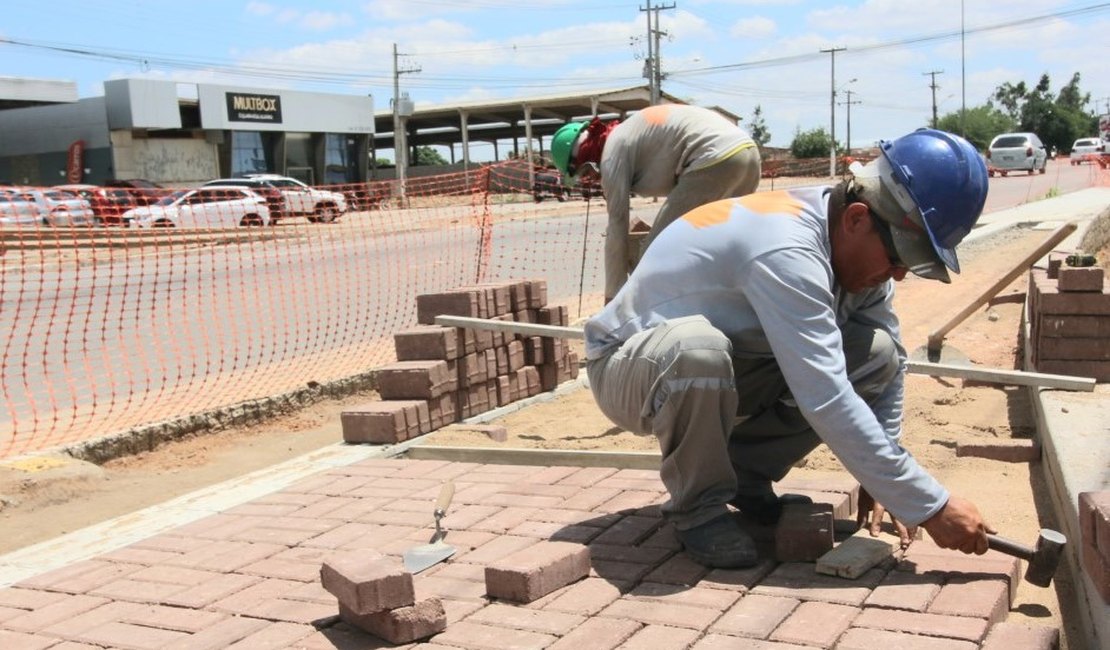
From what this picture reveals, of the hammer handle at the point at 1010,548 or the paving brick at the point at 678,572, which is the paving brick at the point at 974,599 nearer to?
the hammer handle at the point at 1010,548

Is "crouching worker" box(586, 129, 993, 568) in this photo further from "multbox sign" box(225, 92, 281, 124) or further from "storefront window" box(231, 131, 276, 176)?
"storefront window" box(231, 131, 276, 176)

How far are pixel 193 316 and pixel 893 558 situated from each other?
856 cm

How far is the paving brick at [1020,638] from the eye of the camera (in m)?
2.52

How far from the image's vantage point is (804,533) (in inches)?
124

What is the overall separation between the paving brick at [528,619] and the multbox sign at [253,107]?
3815 cm

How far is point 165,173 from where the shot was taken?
37.1m

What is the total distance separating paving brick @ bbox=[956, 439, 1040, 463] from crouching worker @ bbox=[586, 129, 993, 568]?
1356 millimetres

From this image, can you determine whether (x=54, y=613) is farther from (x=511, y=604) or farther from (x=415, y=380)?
(x=415, y=380)

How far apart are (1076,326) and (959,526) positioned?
9.21ft

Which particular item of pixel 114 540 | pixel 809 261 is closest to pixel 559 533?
pixel 809 261

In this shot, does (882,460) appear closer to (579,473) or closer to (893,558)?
(893,558)

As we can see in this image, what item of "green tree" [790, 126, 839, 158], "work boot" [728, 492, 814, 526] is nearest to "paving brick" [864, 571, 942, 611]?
Answer: "work boot" [728, 492, 814, 526]

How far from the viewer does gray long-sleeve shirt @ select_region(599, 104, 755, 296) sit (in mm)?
5586

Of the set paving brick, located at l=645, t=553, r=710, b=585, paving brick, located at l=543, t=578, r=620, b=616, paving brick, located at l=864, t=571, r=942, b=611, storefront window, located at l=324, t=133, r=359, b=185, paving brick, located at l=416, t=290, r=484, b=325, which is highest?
storefront window, located at l=324, t=133, r=359, b=185
